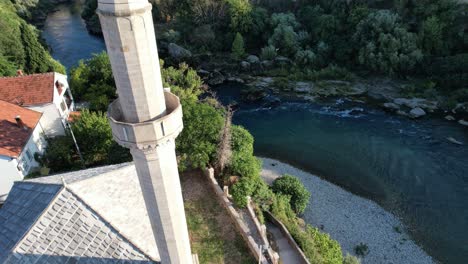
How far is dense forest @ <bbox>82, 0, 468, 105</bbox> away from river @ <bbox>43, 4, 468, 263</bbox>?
8279 millimetres

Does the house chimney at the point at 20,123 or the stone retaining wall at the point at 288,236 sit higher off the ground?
the house chimney at the point at 20,123

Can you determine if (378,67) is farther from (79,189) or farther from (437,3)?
(79,189)

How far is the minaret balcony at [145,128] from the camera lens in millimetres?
11133

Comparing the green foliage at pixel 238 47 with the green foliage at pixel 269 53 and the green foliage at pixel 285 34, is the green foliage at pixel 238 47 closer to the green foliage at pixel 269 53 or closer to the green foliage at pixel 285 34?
the green foliage at pixel 269 53

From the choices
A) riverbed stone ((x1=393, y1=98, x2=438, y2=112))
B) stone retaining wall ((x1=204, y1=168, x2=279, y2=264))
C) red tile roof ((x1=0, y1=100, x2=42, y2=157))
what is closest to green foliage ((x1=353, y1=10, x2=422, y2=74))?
riverbed stone ((x1=393, y1=98, x2=438, y2=112))

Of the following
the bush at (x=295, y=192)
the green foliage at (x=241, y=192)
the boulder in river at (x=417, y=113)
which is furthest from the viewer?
the boulder in river at (x=417, y=113)

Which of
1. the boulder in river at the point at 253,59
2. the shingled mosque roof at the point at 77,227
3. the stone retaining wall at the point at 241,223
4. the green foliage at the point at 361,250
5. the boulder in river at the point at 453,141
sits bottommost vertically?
the green foliage at the point at 361,250

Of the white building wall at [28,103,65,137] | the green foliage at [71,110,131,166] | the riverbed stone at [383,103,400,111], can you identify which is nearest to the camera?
the green foliage at [71,110,131,166]

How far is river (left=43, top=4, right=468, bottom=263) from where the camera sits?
3047 centimetres

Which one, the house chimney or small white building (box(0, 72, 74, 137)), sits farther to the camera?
small white building (box(0, 72, 74, 137))

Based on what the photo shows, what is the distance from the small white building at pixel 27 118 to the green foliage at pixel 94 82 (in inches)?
117

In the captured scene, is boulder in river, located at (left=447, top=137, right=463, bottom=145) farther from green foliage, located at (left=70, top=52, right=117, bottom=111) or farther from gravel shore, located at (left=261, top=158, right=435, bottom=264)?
green foliage, located at (left=70, top=52, right=117, bottom=111)

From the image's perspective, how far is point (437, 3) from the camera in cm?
5122

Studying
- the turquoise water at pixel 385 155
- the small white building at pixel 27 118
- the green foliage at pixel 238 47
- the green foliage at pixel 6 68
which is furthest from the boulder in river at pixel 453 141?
the green foliage at pixel 6 68
